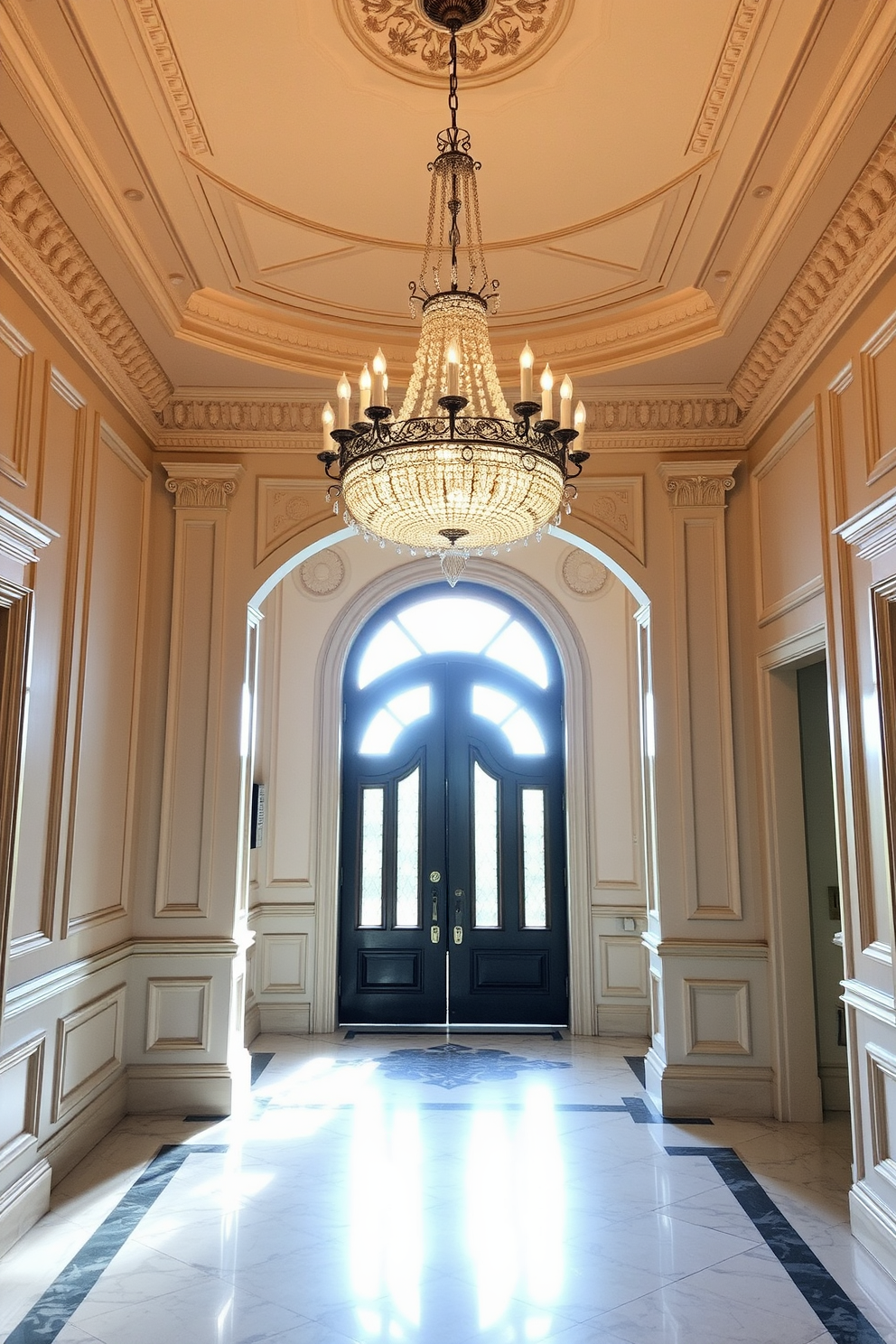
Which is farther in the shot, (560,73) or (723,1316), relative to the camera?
(560,73)

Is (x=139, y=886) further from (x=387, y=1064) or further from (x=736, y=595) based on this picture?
(x=736, y=595)

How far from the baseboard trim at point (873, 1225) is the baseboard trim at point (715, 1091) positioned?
125cm

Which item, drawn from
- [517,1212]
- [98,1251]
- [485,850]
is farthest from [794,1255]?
[485,850]

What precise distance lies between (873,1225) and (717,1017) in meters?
1.60

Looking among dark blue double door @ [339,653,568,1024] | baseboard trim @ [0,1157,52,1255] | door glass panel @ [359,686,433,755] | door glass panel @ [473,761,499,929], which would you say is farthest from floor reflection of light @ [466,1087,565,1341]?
door glass panel @ [359,686,433,755]

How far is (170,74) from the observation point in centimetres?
318

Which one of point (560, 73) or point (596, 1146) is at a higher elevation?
point (560, 73)

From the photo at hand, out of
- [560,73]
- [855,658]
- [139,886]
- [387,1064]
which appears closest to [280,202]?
[560,73]

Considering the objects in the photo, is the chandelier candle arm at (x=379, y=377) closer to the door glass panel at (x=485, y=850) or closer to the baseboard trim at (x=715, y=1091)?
the baseboard trim at (x=715, y=1091)

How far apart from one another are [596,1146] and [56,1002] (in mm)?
2509

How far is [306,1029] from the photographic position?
267 inches

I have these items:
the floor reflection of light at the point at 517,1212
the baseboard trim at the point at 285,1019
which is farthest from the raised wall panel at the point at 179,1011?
the baseboard trim at the point at 285,1019

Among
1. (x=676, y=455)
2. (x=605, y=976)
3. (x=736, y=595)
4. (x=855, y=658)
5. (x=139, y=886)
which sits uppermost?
(x=676, y=455)

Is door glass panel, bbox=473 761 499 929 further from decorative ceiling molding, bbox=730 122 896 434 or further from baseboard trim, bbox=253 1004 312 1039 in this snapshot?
decorative ceiling molding, bbox=730 122 896 434
